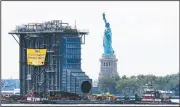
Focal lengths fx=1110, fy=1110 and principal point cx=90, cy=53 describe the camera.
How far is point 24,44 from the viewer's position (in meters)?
186

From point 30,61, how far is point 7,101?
1496 centimetres

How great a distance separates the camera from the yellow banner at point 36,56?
180625 mm

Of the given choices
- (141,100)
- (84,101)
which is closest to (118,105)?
(84,101)

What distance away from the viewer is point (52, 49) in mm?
179375

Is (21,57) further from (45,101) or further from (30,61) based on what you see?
(45,101)

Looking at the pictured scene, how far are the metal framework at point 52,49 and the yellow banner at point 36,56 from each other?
0.67 m

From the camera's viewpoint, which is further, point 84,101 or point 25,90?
point 25,90

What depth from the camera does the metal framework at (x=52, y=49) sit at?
584 ft

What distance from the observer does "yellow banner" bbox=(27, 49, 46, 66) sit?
181m

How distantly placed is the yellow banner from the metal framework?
2.20 feet

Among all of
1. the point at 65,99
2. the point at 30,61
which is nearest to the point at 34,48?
the point at 30,61

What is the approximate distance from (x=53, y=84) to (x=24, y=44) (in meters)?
9.12

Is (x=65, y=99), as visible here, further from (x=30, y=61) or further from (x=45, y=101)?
(x=30, y=61)

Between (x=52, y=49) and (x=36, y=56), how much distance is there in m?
3.94
